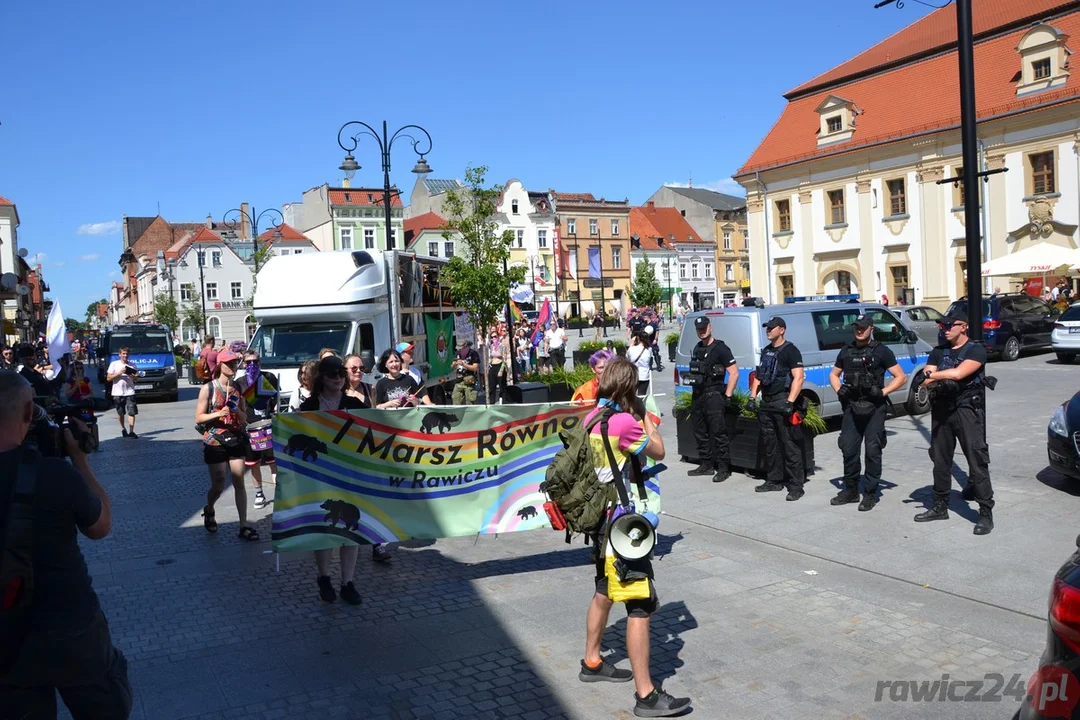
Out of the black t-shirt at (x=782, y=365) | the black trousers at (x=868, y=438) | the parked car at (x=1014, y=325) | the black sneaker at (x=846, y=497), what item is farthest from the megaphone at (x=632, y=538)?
the parked car at (x=1014, y=325)

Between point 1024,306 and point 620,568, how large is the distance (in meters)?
24.4

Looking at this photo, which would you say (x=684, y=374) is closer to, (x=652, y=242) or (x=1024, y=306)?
(x=1024, y=306)

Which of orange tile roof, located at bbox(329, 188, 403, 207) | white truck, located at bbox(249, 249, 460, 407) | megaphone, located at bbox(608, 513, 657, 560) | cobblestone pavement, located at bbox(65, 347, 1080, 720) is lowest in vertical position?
cobblestone pavement, located at bbox(65, 347, 1080, 720)

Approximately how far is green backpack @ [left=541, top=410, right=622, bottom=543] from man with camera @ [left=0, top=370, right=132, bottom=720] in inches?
86.7

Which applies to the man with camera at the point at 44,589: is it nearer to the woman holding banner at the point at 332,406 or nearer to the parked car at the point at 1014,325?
the woman holding banner at the point at 332,406

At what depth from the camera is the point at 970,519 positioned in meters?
8.23

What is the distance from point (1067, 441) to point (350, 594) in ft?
22.9

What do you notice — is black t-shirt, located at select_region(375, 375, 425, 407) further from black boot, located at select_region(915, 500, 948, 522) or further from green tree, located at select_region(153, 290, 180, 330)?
green tree, located at select_region(153, 290, 180, 330)

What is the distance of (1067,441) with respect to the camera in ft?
29.0

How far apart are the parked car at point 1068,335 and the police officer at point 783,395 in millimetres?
Answer: 15481

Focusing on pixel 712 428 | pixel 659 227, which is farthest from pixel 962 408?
pixel 659 227

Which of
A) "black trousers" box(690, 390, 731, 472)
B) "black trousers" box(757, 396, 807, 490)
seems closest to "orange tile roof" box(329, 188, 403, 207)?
"black trousers" box(690, 390, 731, 472)

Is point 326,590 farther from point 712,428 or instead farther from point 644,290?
point 644,290

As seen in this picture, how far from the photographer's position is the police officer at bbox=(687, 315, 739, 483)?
10453 millimetres
